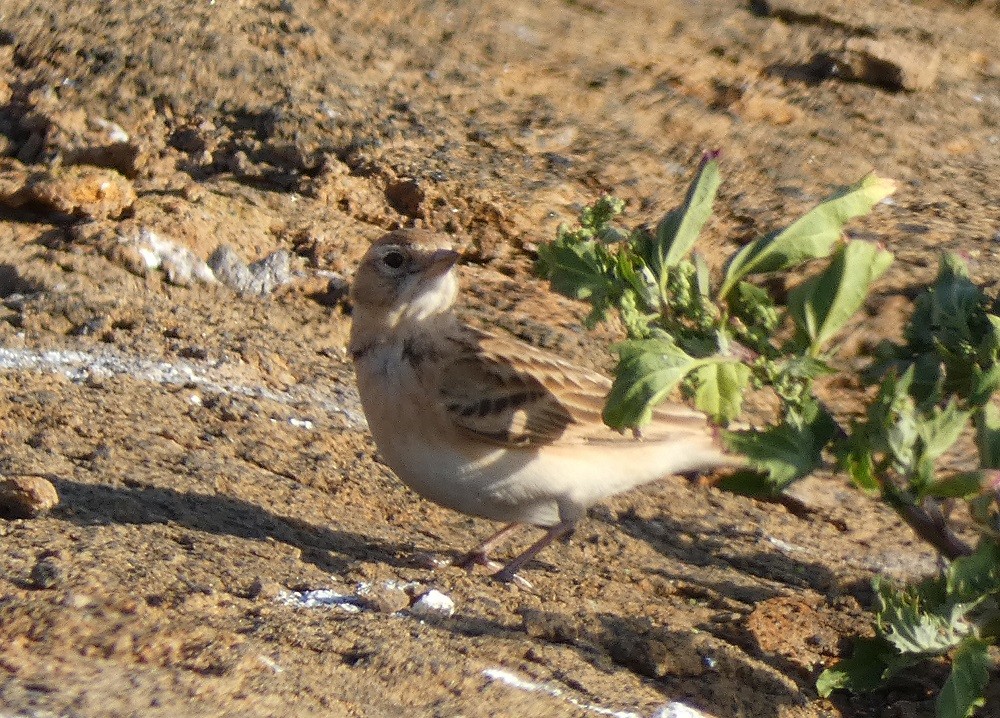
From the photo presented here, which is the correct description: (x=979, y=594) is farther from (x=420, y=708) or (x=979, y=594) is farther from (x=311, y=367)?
(x=311, y=367)

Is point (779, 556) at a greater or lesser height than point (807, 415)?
lesser

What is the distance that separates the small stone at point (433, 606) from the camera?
→ 13.9ft

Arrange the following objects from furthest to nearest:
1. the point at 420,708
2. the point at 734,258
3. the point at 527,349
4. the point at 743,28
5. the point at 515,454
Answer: the point at 743,28 < the point at 527,349 < the point at 515,454 < the point at 734,258 < the point at 420,708

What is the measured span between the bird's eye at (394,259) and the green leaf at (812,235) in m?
1.65

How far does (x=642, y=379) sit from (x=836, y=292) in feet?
2.36

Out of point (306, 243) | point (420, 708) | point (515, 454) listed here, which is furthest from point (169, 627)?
point (306, 243)

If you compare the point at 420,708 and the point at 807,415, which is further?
the point at 807,415

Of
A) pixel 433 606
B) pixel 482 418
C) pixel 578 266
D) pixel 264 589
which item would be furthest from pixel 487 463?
pixel 264 589

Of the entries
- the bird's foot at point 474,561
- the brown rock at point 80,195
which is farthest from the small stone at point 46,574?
the brown rock at point 80,195

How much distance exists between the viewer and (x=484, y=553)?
5004 mm

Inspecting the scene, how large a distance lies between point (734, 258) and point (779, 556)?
1.66 meters

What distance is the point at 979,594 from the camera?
3.91 m

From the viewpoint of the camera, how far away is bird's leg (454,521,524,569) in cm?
492

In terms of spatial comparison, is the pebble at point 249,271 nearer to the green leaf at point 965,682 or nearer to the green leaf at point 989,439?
the green leaf at point 989,439
